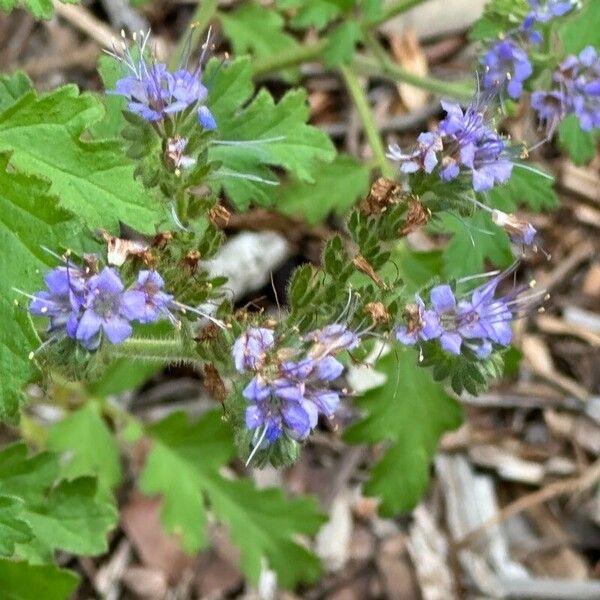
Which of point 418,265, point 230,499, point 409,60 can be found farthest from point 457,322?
point 409,60

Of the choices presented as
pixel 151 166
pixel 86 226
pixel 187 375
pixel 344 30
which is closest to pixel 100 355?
pixel 86 226

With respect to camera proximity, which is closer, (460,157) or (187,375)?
(460,157)

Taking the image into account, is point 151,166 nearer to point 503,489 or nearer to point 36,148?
point 36,148

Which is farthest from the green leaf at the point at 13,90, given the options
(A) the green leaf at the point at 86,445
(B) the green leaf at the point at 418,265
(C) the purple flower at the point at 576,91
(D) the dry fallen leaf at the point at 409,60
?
(D) the dry fallen leaf at the point at 409,60

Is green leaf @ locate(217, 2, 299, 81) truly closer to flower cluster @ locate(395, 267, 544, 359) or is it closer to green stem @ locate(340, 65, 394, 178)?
green stem @ locate(340, 65, 394, 178)

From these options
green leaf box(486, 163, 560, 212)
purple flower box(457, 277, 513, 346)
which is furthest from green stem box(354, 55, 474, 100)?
purple flower box(457, 277, 513, 346)

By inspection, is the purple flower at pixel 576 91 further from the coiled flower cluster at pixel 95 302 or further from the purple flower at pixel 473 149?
the coiled flower cluster at pixel 95 302

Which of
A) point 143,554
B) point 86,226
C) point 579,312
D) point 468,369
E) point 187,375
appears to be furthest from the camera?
point 579,312

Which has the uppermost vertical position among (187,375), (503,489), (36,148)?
(36,148)
